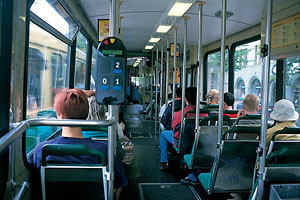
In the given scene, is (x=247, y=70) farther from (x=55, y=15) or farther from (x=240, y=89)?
(x=55, y=15)

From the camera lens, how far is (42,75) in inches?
113

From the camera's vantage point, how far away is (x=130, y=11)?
5.09 m

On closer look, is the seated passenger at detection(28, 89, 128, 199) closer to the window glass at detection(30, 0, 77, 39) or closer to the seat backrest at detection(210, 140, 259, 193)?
the window glass at detection(30, 0, 77, 39)

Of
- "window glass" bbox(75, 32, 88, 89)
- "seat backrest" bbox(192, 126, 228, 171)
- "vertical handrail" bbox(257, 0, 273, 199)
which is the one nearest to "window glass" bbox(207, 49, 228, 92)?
"window glass" bbox(75, 32, 88, 89)

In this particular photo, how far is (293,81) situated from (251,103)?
44.0 inches

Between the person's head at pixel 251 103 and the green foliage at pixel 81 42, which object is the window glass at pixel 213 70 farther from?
the person's head at pixel 251 103

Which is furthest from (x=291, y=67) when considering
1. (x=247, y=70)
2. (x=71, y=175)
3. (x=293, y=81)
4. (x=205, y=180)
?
(x=71, y=175)

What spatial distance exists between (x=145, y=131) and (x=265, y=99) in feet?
20.1

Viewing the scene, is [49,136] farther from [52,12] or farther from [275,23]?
[275,23]

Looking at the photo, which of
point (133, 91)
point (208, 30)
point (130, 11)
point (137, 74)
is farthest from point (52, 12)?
point (137, 74)

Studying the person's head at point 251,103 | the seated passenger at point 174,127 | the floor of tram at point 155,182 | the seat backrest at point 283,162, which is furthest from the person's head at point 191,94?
the seat backrest at point 283,162

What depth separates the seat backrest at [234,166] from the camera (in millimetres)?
2481

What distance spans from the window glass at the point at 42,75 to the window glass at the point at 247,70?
12.0 ft

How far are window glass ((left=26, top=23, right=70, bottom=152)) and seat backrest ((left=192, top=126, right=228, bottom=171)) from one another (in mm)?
1734
